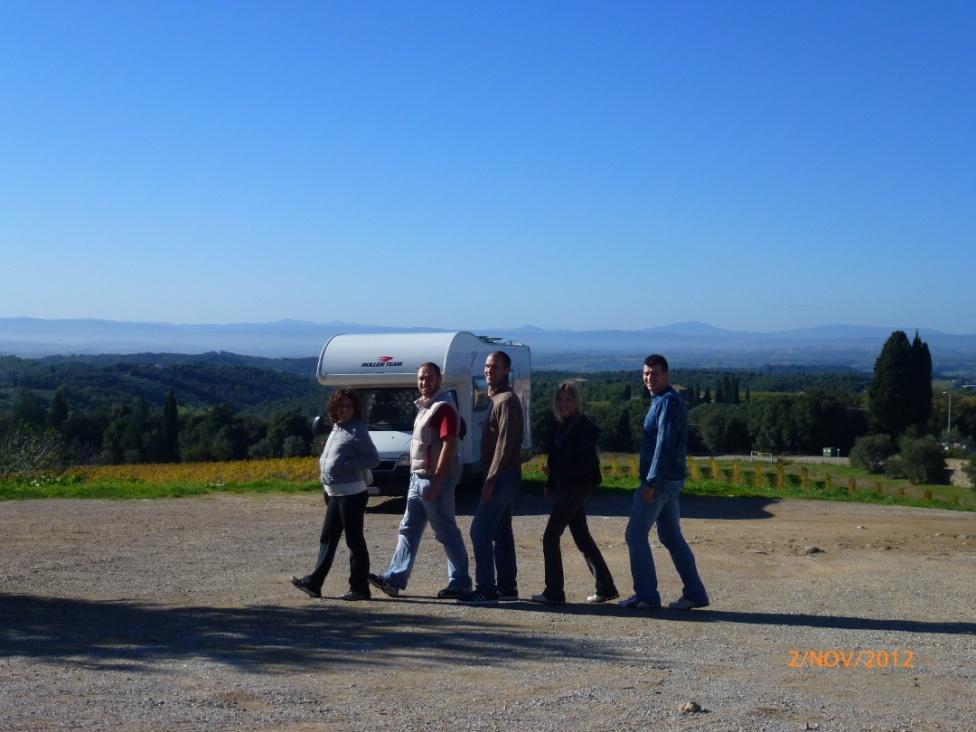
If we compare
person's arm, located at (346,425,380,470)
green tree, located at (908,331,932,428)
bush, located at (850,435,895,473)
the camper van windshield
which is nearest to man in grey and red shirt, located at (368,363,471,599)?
person's arm, located at (346,425,380,470)

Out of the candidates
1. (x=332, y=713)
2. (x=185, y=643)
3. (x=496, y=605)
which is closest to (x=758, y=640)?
(x=496, y=605)

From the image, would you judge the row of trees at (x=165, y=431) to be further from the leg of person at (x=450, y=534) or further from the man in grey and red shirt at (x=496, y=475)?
the man in grey and red shirt at (x=496, y=475)

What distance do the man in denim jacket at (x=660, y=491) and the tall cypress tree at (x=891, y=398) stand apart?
4651 centimetres

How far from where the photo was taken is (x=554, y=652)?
689cm

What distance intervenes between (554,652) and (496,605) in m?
1.63

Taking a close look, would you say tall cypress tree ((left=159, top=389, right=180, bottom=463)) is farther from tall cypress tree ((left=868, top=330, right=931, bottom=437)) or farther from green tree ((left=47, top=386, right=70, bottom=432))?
tall cypress tree ((left=868, top=330, right=931, bottom=437))

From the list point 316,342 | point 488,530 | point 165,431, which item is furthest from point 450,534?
point 316,342

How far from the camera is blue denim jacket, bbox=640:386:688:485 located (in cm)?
790

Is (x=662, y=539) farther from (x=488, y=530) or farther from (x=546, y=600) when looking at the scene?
(x=488, y=530)

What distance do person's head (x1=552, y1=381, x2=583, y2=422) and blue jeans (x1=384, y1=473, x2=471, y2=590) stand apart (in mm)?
998

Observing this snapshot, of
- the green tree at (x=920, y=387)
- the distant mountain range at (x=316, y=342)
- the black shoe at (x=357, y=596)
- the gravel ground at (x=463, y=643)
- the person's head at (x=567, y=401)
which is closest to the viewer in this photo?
the gravel ground at (x=463, y=643)

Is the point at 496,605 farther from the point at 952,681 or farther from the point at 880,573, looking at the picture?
the point at 880,573

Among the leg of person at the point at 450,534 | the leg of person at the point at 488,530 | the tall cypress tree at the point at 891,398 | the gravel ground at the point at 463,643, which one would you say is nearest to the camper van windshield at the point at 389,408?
the gravel ground at the point at 463,643

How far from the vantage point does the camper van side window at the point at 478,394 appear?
16.9 metres
